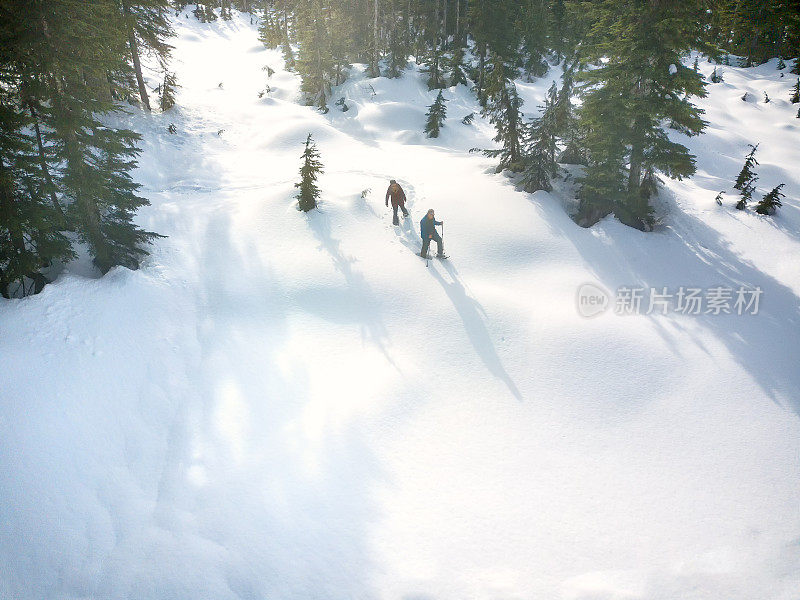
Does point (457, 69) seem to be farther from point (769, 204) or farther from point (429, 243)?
point (429, 243)

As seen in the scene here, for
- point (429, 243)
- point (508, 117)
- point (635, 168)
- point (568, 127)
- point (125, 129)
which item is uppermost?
point (508, 117)

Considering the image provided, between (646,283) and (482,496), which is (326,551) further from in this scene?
(646,283)

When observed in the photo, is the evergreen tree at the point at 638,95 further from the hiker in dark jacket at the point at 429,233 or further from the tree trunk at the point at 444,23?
the tree trunk at the point at 444,23

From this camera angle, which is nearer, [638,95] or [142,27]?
[638,95]

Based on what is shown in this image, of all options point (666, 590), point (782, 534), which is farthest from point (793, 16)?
point (666, 590)

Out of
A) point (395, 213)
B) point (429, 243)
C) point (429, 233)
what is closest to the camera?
point (429, 233)

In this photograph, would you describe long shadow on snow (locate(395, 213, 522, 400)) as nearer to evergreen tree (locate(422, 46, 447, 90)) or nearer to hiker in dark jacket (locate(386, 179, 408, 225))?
hiker in dark jacket (locate(386, 179, 408, 225))

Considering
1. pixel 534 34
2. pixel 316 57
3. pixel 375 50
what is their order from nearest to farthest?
1. pixel 316 57
2. pixel 375 50
3. pixel 534 34

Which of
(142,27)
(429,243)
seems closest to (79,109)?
(429,243)
